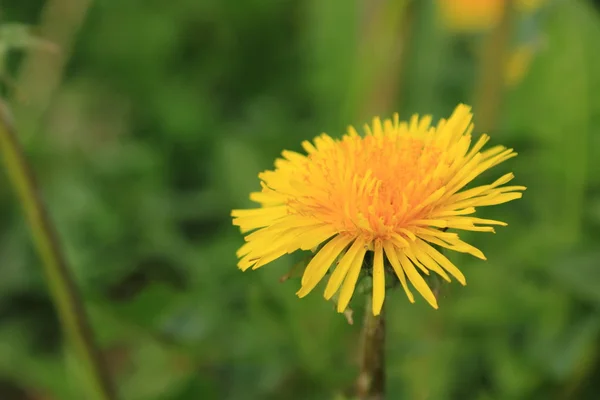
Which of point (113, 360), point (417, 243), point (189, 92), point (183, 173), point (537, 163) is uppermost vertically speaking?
point (189, 92)

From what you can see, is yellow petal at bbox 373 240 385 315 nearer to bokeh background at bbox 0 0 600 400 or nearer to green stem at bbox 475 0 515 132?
bokeh background at bbox 0 0 600 400

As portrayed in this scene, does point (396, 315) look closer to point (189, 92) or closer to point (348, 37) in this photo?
point (348, 37)

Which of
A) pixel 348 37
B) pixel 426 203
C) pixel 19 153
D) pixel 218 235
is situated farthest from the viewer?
pixel 348 37

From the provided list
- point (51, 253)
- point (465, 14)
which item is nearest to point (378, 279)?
point (51, 253)

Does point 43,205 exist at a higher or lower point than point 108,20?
lower

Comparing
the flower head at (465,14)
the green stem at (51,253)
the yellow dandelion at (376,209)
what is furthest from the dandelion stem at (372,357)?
the flower head at (465,14)

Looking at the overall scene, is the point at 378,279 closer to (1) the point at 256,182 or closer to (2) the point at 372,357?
(2) the point at 372,357

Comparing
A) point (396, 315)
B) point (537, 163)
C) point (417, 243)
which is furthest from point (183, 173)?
point (417, 243)
